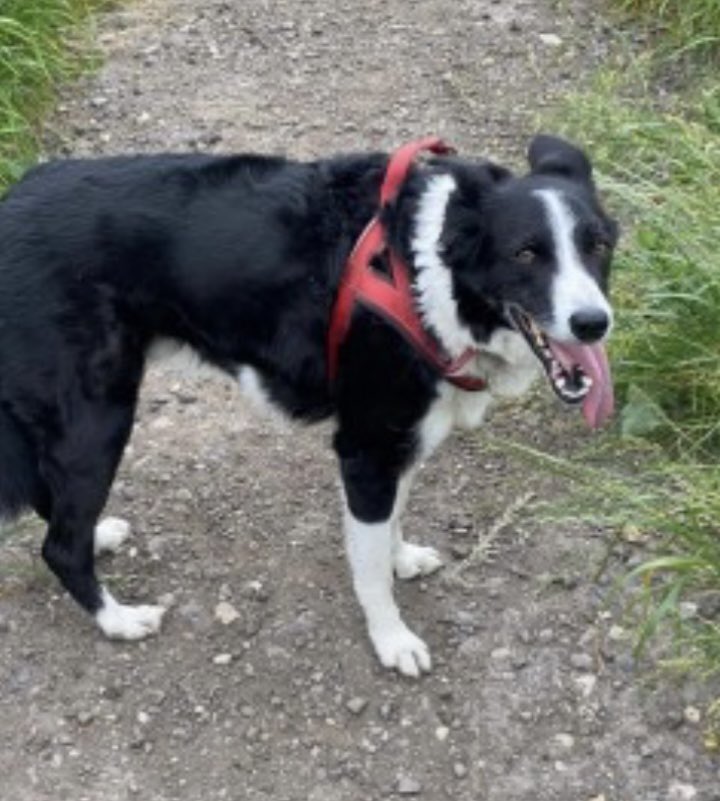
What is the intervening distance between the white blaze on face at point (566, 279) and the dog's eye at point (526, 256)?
0.04 meters

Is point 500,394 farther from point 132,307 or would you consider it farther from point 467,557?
point 132,307

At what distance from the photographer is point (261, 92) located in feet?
16.2

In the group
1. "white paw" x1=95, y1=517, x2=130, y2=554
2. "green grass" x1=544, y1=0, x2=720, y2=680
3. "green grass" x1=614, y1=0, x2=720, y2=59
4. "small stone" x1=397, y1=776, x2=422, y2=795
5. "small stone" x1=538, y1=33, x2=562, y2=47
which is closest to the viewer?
"small stone" x1=397, y1=776, x2=422, y2=795

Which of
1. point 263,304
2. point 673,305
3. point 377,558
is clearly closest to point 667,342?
point 673,305

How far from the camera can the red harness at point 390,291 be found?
2.68m

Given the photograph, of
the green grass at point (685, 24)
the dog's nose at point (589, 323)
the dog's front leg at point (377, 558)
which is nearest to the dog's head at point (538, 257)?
the dog's nose at point (589, 323)

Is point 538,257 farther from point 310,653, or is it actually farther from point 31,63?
point 31,63

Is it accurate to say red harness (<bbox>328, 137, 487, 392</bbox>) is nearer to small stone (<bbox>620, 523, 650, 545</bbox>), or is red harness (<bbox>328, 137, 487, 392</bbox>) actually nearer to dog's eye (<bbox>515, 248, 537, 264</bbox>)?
dog's eye (<bbox>515, 248, 537, 264</bbox>)

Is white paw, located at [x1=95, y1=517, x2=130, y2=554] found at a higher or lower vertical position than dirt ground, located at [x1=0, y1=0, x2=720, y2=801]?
higher

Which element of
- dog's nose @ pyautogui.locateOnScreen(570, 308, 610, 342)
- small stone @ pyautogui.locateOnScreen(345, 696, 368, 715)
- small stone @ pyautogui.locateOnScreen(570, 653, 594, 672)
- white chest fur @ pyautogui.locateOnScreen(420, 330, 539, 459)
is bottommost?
small stone @ pyautogui.locateOnScreen(345, 696, 368, 715)

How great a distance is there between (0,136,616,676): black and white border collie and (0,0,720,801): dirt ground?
1.07ft

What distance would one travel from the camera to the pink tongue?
8.43ft

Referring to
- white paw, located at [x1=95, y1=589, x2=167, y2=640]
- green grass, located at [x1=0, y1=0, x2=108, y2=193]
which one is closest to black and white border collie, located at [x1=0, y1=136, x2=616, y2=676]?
white paw, located at [x1=95, y1=589, x2=167, y2=640]

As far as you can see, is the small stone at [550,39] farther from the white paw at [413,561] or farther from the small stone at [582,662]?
the small stone at [582,662]
